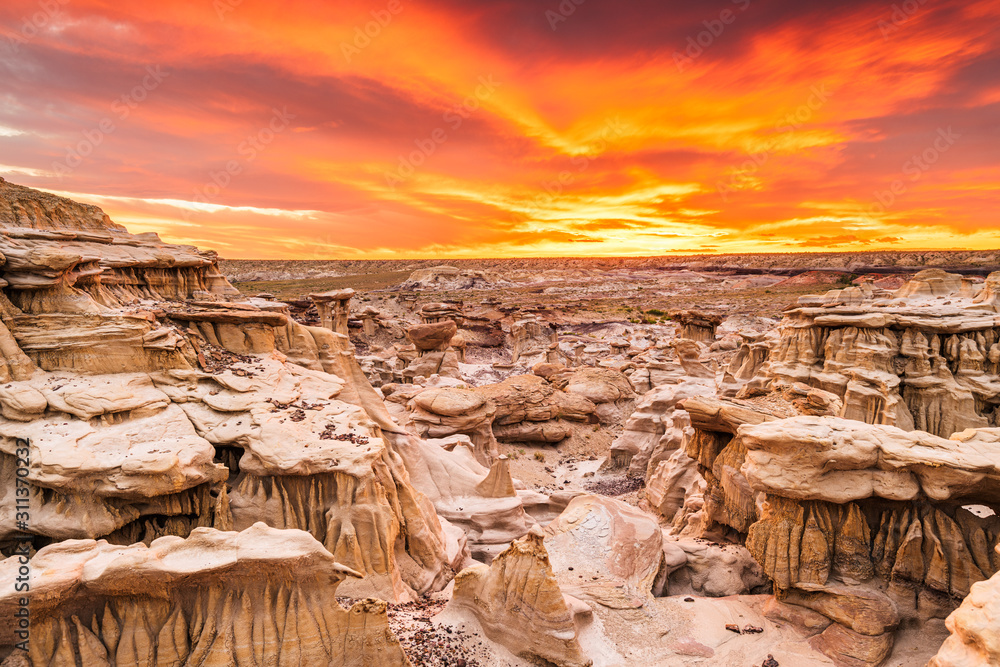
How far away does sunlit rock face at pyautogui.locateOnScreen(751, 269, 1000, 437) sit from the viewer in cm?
1614

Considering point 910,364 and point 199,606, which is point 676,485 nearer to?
point 910,364

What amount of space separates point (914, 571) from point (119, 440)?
13543 mm

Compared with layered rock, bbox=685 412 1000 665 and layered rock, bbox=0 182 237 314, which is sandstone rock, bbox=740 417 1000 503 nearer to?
layered rock, bbox=685 412 1000 665

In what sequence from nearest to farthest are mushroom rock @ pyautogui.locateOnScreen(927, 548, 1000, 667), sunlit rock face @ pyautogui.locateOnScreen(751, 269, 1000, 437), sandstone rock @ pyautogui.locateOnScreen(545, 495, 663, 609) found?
mushroom rock @ pyautogui.locateOnScreen(927, 548, 1000, 667), sandstone rock @ pyautogui.locateOnScreen(545, 495, 663, 609), sunlit rock face @ pyautogui.locateOnScreen(751, 269, 1000, 437)

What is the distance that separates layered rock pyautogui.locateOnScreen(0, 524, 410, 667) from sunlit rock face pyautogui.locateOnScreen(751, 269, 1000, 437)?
16709 millimetres

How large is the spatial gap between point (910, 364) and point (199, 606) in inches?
845

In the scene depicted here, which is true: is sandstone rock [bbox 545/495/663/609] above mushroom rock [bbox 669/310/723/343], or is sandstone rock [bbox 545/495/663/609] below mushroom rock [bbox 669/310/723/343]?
below

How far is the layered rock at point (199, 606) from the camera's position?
5227 millimetres

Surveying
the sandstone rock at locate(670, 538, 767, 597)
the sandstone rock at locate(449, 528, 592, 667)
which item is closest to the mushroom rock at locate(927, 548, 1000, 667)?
the sandstone rock at locate(449, 528, 592, 667)

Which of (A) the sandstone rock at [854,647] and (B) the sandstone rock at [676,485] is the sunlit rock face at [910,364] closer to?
(B) the sandstone rock at [676,485]

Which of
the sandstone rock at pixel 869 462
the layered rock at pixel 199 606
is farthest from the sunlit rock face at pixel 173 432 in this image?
the sandstone rock at pixel 869 462

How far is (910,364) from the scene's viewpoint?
16.7 meters

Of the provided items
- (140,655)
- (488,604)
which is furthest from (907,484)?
(140,655)

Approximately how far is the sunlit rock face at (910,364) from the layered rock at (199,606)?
16709 mm
